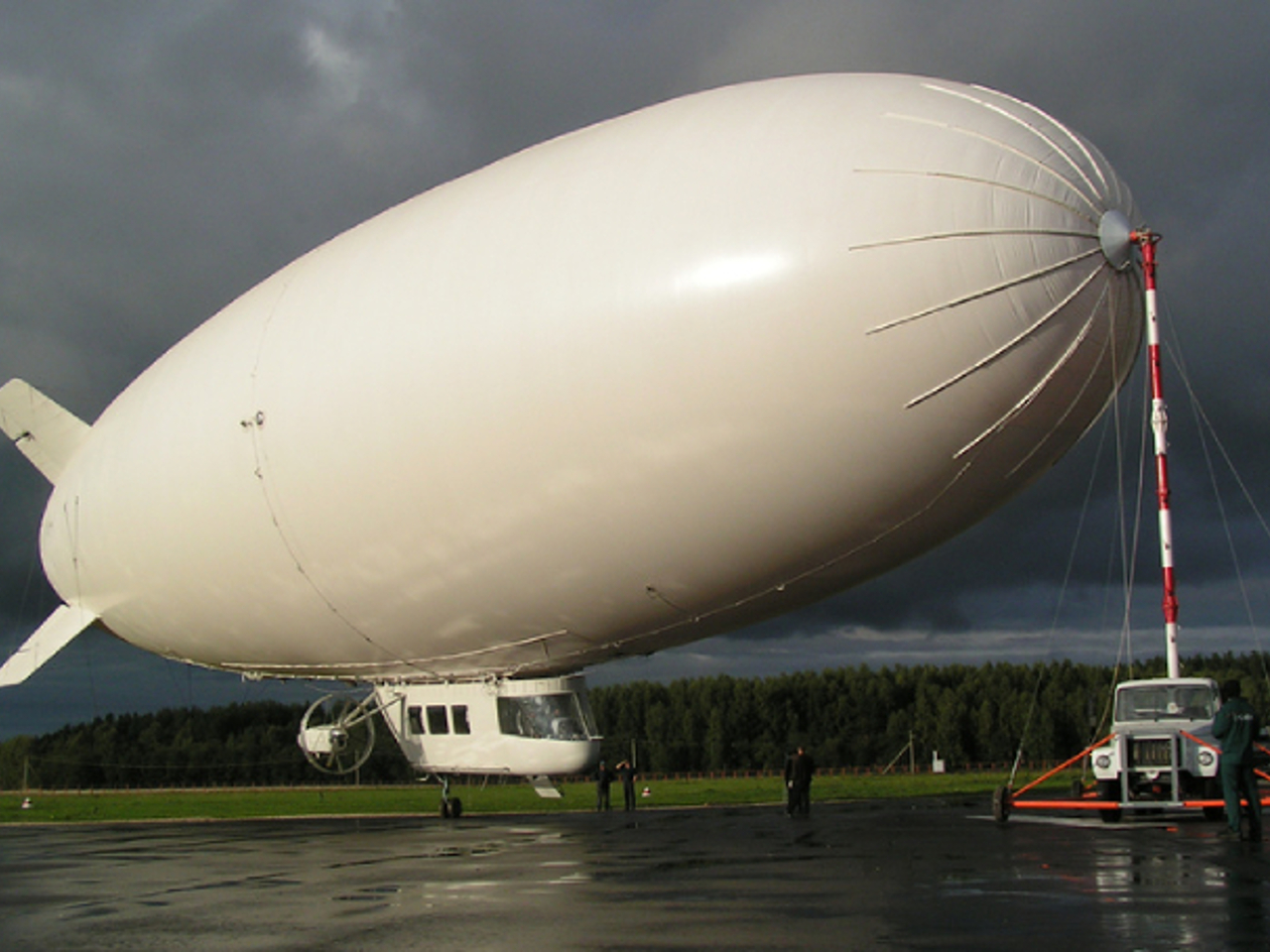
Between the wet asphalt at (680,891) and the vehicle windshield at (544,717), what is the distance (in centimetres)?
199

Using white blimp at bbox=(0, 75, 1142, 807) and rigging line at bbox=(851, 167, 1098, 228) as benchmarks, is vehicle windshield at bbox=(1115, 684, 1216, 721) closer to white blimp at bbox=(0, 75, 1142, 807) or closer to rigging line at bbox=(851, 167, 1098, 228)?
white blimp at bbox=(0, 75, 1142, 807)

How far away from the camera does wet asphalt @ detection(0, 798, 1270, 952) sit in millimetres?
9766

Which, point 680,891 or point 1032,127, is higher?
point 1032,127

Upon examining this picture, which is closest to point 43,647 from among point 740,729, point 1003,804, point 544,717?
point 544,717

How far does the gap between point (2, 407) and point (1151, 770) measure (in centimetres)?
2878

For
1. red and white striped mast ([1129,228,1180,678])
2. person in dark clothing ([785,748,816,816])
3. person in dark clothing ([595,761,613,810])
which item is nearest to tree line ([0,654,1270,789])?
person in dark clothing ([595,761,613,810])

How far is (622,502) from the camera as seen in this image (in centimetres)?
1847

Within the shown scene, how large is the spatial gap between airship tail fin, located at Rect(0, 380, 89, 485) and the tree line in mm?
59789

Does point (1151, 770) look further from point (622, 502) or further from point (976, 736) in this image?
point (976, 736)

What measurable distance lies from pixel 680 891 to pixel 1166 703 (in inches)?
459

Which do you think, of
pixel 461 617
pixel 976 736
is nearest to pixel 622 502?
pixel 461 617

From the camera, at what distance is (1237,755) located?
1612 centimetres

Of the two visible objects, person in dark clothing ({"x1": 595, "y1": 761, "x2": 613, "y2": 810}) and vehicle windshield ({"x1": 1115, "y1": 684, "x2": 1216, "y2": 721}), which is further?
person in dark clothing ({"x1": 595, "y1": 761, "x2": 613, "y2": 810})

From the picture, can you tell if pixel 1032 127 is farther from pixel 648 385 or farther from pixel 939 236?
pixel 648 385
